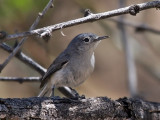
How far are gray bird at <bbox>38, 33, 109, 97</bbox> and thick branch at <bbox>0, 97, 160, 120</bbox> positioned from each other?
3.07 feet

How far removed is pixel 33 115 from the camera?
9.65ft

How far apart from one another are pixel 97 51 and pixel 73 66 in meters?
3.55

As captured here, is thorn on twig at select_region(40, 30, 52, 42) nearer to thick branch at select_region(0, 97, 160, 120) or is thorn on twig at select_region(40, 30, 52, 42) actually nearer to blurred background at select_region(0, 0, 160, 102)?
thick branch at select_region(0, 97, 160, 120)

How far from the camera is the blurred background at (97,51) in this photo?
5193 millimetres

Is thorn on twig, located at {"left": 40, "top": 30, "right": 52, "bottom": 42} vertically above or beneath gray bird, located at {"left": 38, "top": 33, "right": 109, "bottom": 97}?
beneath

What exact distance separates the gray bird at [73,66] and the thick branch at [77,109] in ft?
3.07

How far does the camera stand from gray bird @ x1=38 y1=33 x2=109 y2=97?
4.17m

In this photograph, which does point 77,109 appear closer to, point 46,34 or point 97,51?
point 46,34

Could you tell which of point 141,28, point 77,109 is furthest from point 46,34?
point 141,28

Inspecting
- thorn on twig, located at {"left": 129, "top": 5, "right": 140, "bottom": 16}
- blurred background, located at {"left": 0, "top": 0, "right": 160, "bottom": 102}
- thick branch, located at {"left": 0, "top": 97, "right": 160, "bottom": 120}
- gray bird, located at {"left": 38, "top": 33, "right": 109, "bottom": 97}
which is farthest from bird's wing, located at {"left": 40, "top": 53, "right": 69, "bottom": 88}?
thorn on twig, located at {"left": 129, "top": 5, "right": 140, "bottom": 16}

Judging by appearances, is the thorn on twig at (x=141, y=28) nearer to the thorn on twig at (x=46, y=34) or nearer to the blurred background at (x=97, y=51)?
the blurred background at (x=97, y=51)

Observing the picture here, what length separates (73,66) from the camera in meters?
4.24

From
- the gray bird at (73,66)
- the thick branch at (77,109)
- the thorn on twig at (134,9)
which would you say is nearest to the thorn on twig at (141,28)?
the gray bird at (73,66)

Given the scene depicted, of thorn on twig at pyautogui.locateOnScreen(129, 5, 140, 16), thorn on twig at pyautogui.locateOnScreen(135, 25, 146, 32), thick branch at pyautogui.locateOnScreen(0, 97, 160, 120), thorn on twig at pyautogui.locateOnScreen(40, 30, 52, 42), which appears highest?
thorn on twig at pyautogui.locateOnScreen(135, 25, 146, 32)
